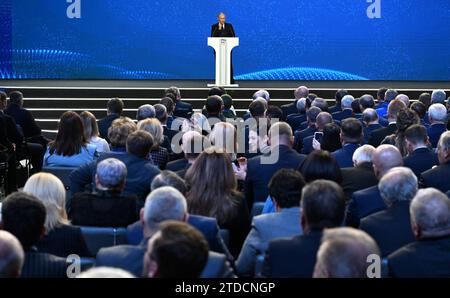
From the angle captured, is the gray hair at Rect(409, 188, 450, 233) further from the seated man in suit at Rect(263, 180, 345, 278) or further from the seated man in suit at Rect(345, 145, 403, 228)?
the seated man in suit at Rect(345, 145, 403, 228)

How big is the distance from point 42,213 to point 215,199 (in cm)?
131

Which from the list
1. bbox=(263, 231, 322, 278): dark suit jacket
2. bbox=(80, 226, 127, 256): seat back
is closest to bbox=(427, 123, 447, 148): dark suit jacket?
bbox=(80, 226, 127, 256): seat back

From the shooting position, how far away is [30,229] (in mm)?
3428

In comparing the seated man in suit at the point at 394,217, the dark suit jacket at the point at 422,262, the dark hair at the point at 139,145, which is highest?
the dark hair at the point at 139,145

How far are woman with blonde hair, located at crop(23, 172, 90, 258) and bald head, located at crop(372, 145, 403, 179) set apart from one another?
193cm

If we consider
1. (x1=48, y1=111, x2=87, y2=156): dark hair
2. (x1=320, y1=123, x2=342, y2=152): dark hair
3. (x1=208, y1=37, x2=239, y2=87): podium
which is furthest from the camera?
(x1=208, y1=37, x2=239, y2=87): podium

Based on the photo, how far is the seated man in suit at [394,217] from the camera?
4.07 meters

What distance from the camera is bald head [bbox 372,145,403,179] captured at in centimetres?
502

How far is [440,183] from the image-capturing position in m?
5.34

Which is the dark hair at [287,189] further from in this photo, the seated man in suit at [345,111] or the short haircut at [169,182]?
the seated man in suit at [345,111]

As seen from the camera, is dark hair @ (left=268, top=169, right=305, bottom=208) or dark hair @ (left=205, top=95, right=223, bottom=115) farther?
dark hair @ (left=205, top=95, right=223, bottom=115)

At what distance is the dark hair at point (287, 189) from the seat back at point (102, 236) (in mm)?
781

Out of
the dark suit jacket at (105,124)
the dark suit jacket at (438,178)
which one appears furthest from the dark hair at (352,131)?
the dark suit jacket at (105,124)
